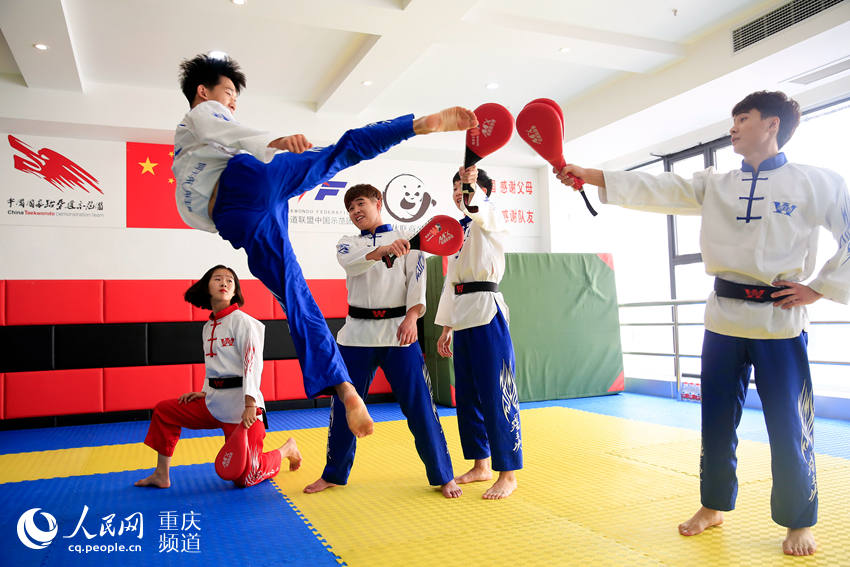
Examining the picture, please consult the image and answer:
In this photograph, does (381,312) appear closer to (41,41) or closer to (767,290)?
(767,290)

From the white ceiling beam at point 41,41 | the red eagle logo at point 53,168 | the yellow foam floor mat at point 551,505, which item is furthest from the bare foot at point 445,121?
the red eagle logo at point 53,168

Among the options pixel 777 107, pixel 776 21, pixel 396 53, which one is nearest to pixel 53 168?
pixel 396 53

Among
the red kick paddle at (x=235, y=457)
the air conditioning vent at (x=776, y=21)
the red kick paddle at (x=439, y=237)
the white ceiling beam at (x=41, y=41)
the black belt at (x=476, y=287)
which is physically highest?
the air conditioning vent at (x=776, y=21)

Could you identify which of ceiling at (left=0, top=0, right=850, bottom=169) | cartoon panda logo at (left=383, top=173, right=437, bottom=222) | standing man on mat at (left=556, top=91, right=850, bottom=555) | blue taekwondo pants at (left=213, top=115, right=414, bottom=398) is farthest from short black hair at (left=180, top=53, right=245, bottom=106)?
cartoon panda logo at (left=383, top=173, right=437, bottom=222)

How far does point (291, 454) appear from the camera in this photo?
3617 millimetres

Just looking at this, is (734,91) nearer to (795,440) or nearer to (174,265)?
(795,440)

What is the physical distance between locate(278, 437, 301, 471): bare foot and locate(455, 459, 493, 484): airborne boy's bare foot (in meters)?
1.01

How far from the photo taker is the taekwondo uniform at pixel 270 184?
2.22m

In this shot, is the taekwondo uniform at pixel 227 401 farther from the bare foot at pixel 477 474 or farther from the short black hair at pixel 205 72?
the short black hair at pixel 205 72

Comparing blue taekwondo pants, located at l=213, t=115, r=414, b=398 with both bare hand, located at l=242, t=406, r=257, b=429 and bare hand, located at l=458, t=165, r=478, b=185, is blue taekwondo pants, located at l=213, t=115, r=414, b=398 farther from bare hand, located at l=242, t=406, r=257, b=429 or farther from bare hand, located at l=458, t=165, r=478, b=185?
bare hand, located at l=242, t=406, r=257, b=429

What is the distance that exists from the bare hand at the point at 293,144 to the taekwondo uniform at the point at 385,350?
94 centimetres

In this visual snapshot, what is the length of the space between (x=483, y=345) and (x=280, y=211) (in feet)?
4.23

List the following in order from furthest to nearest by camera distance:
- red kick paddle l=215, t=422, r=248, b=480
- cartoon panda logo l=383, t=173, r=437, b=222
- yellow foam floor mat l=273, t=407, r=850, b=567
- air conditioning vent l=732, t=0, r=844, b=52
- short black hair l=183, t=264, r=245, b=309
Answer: cartoon panda logo l=383, t=173, r=437, b=222 < air conditioning vent l=732, t=0, r=844, b=52 < short black hair l=183, t=264, r=245, b=309 < red kick paddle l=215, t=422, r=248, b=480 < yellow foam floor mat l=273, t=407, r=850, b=567

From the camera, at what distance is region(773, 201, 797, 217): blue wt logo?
7.51ft
